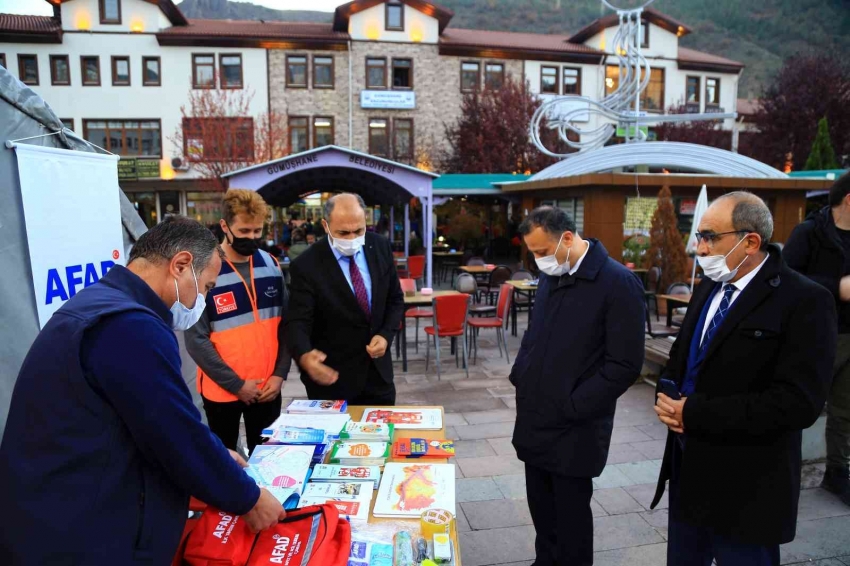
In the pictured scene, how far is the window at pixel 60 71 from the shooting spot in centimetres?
2525

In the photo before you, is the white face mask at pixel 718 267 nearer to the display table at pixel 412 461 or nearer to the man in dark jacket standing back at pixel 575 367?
the man in dark jacket standing back at pixel 575 367

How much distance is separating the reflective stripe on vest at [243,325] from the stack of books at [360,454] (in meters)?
0.98

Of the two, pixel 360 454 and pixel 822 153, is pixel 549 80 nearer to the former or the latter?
pixel 822 153

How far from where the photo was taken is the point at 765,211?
2152mm

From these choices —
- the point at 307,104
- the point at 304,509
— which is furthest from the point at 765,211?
the point at 307,104

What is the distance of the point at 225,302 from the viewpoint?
10.2ft

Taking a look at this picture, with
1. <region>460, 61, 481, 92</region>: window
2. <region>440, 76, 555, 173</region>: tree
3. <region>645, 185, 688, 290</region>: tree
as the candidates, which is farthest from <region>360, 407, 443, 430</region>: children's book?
<region>460, 61, 481, 92</region>: window

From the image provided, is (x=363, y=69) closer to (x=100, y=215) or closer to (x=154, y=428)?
(x=100, y=215)

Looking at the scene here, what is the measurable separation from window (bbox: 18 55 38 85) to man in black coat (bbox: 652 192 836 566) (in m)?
31.5

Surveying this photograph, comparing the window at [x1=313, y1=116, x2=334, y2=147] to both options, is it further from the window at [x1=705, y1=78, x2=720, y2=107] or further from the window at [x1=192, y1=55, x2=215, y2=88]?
the window at [x1=705, y1=78, x2=720, y2=107]

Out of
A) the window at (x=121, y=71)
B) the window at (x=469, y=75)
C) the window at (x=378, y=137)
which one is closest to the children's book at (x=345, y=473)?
the window at (x=378, y=137)

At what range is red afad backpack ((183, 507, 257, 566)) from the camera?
5.10ft

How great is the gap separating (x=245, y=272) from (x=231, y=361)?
53cm

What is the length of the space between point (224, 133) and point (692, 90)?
2674 cm
